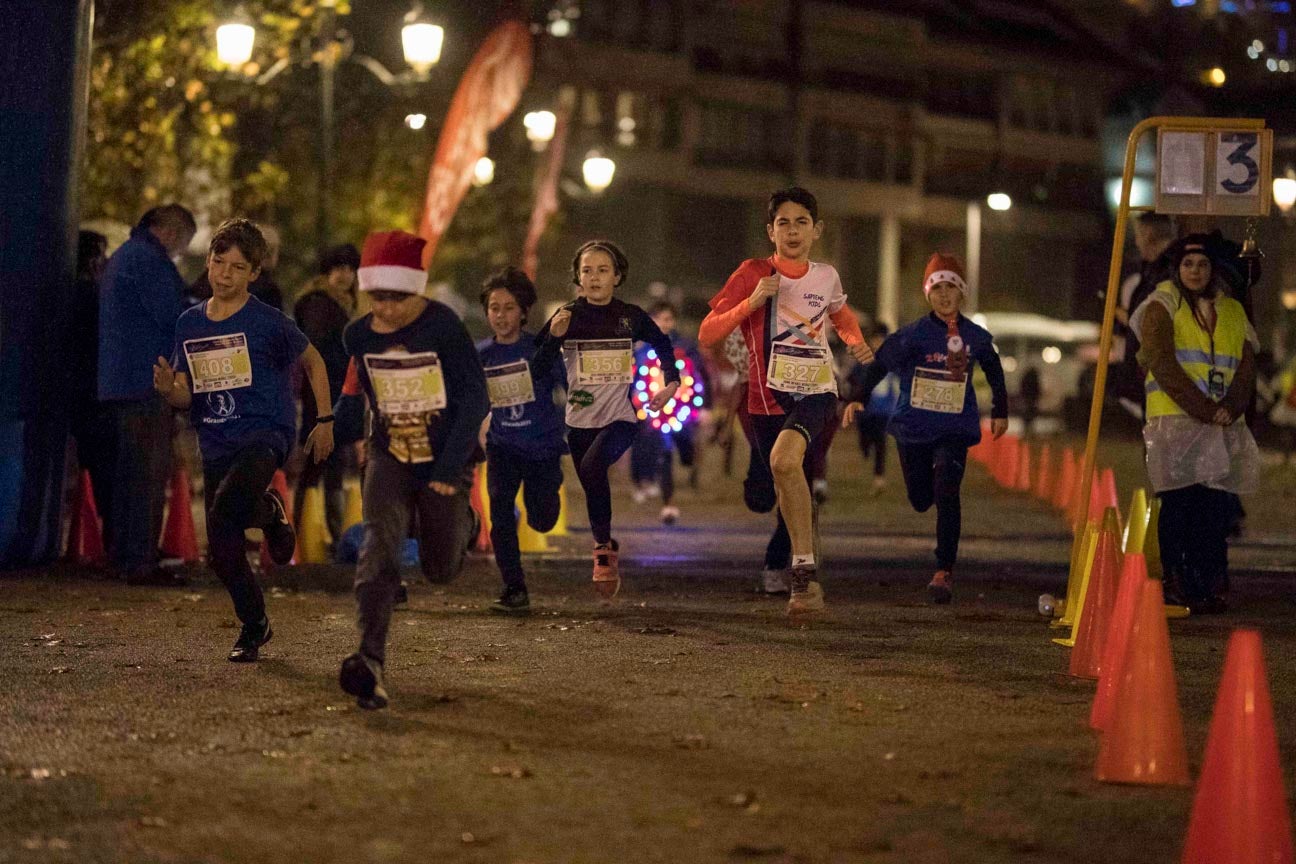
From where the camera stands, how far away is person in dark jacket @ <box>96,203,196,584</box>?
41.0 ft

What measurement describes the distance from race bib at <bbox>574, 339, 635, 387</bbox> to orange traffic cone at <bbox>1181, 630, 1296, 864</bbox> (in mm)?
5767

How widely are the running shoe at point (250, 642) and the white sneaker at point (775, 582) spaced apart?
373cm

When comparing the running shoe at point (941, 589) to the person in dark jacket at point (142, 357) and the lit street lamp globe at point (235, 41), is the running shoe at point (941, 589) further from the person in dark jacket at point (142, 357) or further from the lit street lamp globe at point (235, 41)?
the lit street lamp globe at point (235, 41)

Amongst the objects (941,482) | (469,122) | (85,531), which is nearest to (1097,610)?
(941,482)

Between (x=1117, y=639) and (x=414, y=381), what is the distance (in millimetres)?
2779

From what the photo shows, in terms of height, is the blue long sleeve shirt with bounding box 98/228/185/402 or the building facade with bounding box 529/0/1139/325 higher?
the building facade with bounding box 529/0/1139/325

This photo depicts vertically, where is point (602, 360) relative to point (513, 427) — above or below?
above

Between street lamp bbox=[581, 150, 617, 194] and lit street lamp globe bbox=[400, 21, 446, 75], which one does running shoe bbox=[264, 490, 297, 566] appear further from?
street lamp bbox=[581, 150, 617, 194]

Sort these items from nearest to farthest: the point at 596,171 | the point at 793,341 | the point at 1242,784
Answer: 1. the point at 1242,784
2. the point at 793,341
3. the point at 596,171

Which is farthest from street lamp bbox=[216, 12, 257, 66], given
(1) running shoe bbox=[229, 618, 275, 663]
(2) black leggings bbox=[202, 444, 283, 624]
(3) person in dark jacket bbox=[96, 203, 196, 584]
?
(1) running shoe bbox=[229, 618, 275, 663]

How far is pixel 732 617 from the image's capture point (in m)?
11.0

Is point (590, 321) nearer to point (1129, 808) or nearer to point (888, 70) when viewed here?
point (1129, 808)

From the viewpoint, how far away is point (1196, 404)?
37.0ft

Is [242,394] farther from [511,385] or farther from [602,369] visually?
[602,369]
